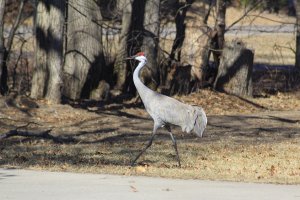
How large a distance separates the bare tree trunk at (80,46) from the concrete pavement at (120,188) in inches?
351

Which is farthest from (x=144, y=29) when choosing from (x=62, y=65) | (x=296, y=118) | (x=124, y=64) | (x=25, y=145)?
(x=25, y=145)

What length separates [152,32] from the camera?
19594mm

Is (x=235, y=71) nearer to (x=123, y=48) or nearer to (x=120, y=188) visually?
(x=123, y=48)

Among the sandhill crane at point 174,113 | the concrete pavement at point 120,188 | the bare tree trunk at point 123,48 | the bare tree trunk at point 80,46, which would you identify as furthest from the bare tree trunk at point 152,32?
the concrete pavement at point 120,188

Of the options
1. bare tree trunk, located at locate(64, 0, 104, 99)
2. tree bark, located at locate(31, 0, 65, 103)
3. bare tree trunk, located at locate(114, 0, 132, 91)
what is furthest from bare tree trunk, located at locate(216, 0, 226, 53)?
tree bark, located at locate(31, 0, 65, 103)

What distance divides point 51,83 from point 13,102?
40.7 inches

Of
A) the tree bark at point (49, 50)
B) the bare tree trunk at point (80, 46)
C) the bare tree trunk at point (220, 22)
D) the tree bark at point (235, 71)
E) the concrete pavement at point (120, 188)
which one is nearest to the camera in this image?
the concrete pavement at point (120, 188)

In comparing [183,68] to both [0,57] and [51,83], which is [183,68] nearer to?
[51,83]

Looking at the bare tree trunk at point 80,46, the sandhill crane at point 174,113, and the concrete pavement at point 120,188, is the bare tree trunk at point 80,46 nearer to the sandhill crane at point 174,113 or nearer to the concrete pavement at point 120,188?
the sandhill crane at point 174,113

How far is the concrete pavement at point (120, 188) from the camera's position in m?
8.29

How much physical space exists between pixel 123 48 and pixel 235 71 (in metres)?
3.06

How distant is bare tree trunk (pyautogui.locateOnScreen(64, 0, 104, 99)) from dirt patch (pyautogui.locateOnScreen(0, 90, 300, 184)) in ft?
3.00

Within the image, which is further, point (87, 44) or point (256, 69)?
point (256, 69)

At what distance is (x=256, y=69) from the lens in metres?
27.0
